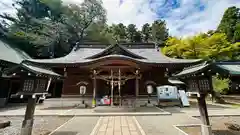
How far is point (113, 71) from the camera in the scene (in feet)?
35.3

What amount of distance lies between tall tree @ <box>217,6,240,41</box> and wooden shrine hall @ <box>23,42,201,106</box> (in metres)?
23.0

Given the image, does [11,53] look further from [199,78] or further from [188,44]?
[188,44]

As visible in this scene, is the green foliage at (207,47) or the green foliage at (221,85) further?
the green foliage at (207,47)

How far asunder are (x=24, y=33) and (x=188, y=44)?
2322 cm

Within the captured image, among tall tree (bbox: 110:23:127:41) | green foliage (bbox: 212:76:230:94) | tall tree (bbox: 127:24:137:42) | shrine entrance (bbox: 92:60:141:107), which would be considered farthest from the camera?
tall tree (bbox: 127:24:137:42)

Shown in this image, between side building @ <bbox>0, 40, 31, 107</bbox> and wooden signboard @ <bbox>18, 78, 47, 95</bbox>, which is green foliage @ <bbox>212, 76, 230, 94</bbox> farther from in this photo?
side building @ <bbox>0, 40, 31, 107</bbox>

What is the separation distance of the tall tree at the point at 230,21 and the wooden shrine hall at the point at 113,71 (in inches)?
906

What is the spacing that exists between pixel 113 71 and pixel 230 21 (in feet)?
102

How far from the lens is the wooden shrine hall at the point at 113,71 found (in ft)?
33.1

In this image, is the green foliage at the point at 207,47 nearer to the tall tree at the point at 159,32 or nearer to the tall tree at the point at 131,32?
the tall tree at the point at 159,32

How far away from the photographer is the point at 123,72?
1152 cm

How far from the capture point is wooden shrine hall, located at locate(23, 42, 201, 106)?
10.1 meters

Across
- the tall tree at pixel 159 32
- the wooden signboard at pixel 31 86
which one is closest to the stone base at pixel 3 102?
the wooden signboard at pixel 31 86

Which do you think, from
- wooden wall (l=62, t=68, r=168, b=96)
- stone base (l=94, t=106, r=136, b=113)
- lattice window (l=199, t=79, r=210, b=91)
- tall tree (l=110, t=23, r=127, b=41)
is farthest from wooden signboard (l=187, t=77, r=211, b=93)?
tall tree (l=110, t=23, r=127, b=41)
